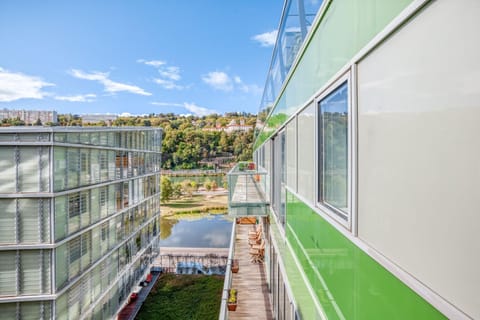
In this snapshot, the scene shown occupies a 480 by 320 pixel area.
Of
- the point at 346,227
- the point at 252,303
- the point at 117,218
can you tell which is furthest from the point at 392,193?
the point at 117,218

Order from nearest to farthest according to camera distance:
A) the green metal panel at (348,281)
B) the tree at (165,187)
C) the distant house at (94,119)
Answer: the green metal panel at (348,281)
the tree at (165,187)
the distant house at (94,119)

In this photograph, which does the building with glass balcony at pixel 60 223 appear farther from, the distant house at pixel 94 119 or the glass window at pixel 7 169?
the distant house at pixel 94 119

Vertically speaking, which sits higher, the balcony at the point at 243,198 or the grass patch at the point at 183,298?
the balcony at the point at 243,198

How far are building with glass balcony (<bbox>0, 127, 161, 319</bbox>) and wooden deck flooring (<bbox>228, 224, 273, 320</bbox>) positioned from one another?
4.52m

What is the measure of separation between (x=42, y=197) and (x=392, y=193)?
796cm

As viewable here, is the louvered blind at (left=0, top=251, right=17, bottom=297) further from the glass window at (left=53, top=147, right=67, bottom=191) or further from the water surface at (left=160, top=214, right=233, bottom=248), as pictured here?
the water surface at (left=160, top=214, right=233, bottom=248)

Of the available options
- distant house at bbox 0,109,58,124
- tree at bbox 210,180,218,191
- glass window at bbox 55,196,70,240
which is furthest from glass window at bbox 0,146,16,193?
tree at bbox 210,180,218,191

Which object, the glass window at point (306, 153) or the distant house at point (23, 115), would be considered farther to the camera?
the distant house at point (23, 115)

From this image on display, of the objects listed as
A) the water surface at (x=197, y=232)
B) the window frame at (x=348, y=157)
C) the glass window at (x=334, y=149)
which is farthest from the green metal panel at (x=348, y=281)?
the water surface at (x=197, y=232)

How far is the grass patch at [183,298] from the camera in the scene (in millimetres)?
12211

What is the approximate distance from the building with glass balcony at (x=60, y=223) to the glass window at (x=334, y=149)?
696 cm

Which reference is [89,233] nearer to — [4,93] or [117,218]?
[117,218]

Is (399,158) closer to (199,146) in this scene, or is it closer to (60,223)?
(60,223)

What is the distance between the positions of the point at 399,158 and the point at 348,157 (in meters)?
0.66
